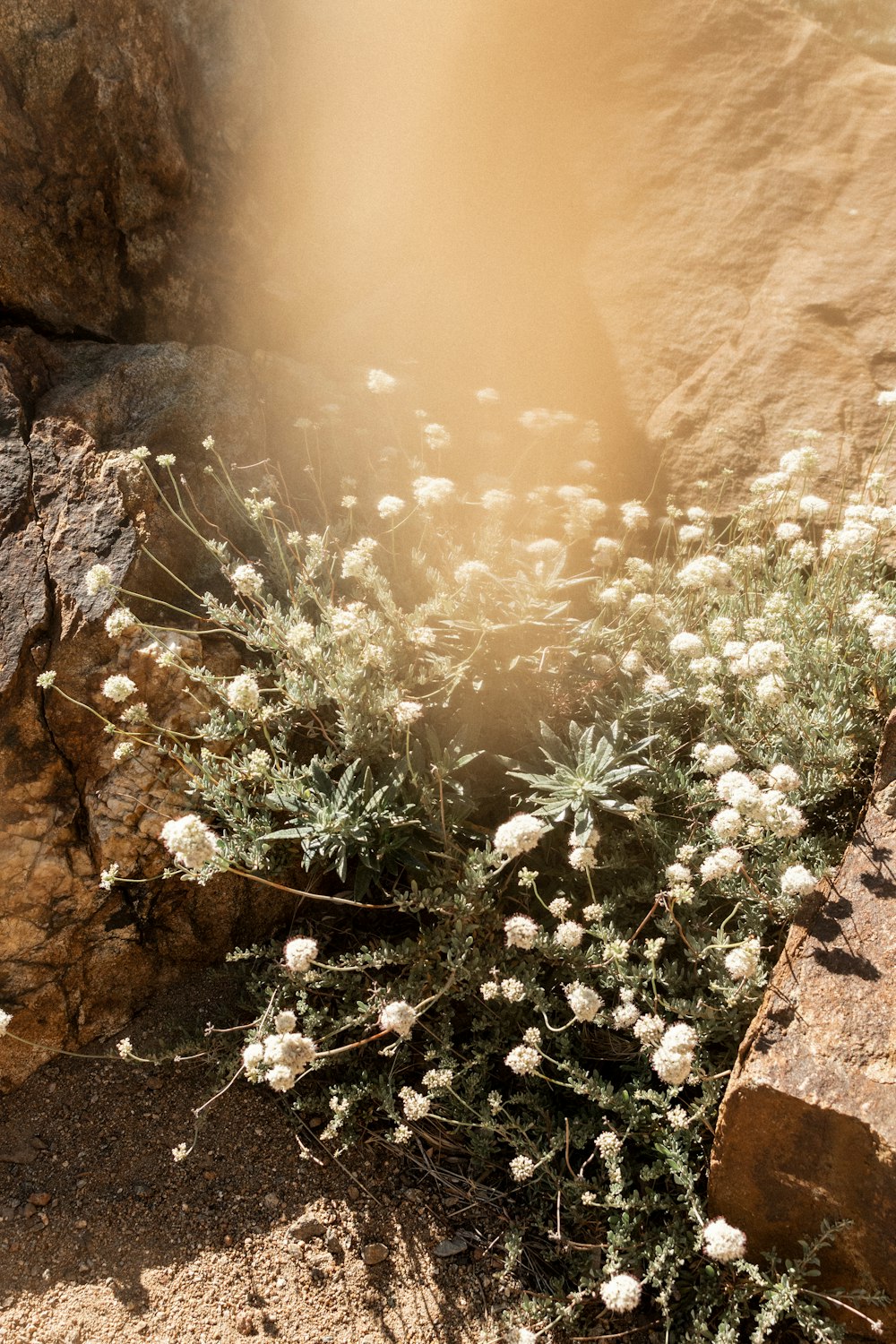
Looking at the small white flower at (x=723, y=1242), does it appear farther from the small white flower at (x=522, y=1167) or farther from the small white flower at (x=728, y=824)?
the small white flower at (x=728, y=824)

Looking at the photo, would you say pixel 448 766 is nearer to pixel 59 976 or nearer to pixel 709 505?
pixel 59 976

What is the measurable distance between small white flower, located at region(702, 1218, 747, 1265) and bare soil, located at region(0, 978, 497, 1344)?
80 cm

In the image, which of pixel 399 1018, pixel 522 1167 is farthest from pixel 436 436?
pixel 522 1167

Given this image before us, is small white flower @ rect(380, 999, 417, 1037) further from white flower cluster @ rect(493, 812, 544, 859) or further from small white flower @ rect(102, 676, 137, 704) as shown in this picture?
small white flower @ rect(102, 676, 137, 704)

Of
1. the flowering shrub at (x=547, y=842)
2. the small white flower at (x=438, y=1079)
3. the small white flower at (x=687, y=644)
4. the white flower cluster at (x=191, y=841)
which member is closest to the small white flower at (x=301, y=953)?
the flowering shrub at (x=547, y=842)

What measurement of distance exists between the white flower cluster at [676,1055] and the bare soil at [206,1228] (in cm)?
96

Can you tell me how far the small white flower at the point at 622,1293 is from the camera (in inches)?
98.9

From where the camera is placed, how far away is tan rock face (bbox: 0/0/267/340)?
4.11 metres

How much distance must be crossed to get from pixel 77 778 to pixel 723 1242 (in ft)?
8.77

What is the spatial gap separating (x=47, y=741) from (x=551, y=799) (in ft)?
6.30

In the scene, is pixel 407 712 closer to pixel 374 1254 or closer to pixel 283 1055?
pixel 283 1055

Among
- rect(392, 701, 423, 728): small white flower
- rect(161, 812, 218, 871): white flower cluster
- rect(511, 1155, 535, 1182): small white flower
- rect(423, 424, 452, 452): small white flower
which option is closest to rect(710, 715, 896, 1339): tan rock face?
rect(511, 1155, 535, 1182): small white flower

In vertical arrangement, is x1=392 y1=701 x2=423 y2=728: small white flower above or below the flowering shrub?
above

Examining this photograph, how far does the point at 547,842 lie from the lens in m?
3.49
